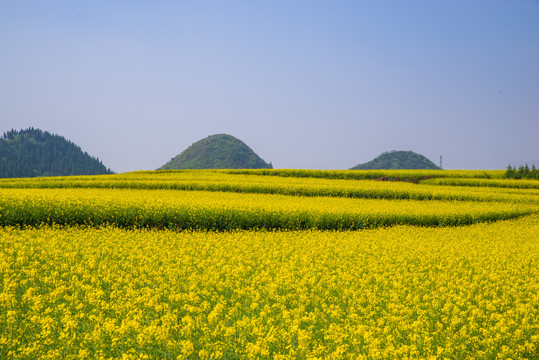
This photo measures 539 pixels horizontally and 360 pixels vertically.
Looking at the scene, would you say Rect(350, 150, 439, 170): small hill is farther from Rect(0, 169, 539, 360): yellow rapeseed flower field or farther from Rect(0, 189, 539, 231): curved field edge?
Rect(0, 169, 539, 360): yellow rapeseed flower field

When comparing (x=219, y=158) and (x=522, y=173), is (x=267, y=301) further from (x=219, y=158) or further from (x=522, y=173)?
(x=219, y=158)

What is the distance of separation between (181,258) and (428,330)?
19.4ft

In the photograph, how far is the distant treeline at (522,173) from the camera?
4188 centimetres

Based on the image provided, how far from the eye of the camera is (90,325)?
5773mm

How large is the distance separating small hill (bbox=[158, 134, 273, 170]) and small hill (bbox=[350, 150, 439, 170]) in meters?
53.7

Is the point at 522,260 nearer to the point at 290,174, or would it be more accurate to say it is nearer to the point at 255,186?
the point at 255,186

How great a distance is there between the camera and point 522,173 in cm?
4231

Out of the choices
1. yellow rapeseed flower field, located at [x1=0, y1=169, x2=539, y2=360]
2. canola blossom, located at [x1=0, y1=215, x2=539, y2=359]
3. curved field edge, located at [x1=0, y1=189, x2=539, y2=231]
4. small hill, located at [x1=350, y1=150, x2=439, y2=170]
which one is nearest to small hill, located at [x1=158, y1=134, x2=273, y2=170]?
small hill, located at [x1=350, y1=150, x2=439, y2=170]

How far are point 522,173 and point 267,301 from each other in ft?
150

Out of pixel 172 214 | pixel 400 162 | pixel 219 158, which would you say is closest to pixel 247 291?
pixel 172 214

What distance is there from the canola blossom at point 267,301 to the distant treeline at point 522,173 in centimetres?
3637

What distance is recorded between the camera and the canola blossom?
16.3 feet

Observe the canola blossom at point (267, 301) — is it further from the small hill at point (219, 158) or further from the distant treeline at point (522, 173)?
the small hill at point (219, 158)

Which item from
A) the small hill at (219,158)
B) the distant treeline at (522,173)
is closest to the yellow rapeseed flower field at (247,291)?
the distant treeline at (522,173)
